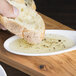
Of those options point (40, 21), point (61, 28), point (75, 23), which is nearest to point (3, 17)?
point (40, 21)

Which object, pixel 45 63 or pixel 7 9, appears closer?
pixel 45 63

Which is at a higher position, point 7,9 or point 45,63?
point 7,9

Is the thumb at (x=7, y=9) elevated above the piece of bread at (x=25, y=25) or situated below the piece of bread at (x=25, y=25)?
above

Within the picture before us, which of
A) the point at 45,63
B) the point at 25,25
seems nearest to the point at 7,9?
the point at 25,25

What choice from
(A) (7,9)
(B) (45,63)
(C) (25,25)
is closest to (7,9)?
(A) (7,9)

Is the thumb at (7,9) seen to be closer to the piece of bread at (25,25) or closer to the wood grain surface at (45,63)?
the piece of bread at (25,25)

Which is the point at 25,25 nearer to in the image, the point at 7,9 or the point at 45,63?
the point at 7,9

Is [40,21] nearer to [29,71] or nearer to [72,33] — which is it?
[72,33]

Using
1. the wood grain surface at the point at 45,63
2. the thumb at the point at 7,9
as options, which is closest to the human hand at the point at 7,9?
the thumb at the point at 7,9
